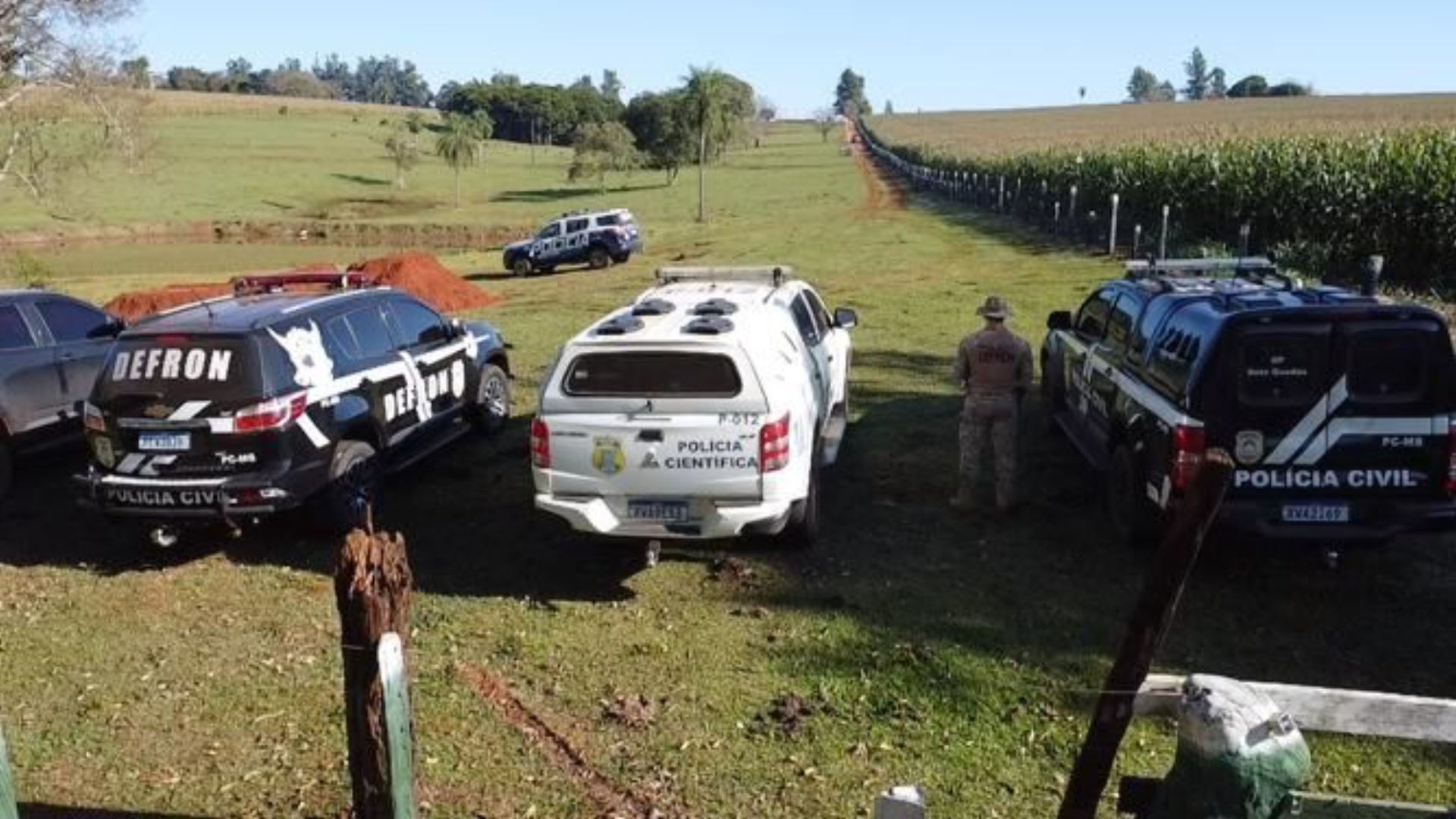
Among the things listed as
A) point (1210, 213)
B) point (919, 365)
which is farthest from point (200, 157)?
point (919, 365)

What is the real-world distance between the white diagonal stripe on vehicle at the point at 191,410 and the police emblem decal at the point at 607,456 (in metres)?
2.72

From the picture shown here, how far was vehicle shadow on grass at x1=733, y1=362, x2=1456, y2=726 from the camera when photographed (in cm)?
625

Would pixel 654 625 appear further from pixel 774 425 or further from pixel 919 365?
pixel 919 365

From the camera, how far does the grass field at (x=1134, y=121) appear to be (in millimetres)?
64875

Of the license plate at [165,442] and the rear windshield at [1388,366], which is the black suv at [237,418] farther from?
the rear windshield at [1388,366]

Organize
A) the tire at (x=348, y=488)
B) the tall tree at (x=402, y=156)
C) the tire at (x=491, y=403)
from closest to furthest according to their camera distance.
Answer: the tire at (x=348, y=488)
the tire at (x=491, y=403)
the tall tree at (x=402, y=156)

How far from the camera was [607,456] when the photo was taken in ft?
Answer: 23.6

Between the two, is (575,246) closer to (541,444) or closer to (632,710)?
(541,444)

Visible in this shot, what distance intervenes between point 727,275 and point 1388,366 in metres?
5.11

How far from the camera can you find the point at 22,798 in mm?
5223

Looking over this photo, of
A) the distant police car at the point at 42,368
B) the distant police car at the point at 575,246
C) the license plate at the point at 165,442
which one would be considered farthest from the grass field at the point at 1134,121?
the license plate at the point at 165,442

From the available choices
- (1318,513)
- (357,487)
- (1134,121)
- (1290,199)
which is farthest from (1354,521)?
(1134,121)

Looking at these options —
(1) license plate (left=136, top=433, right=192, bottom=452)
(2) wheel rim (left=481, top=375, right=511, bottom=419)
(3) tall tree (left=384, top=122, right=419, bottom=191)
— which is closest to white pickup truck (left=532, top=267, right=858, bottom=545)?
(1) license plate (left=136, top=433, right=192, bottom=452)

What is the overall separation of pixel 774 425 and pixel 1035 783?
2687mm
